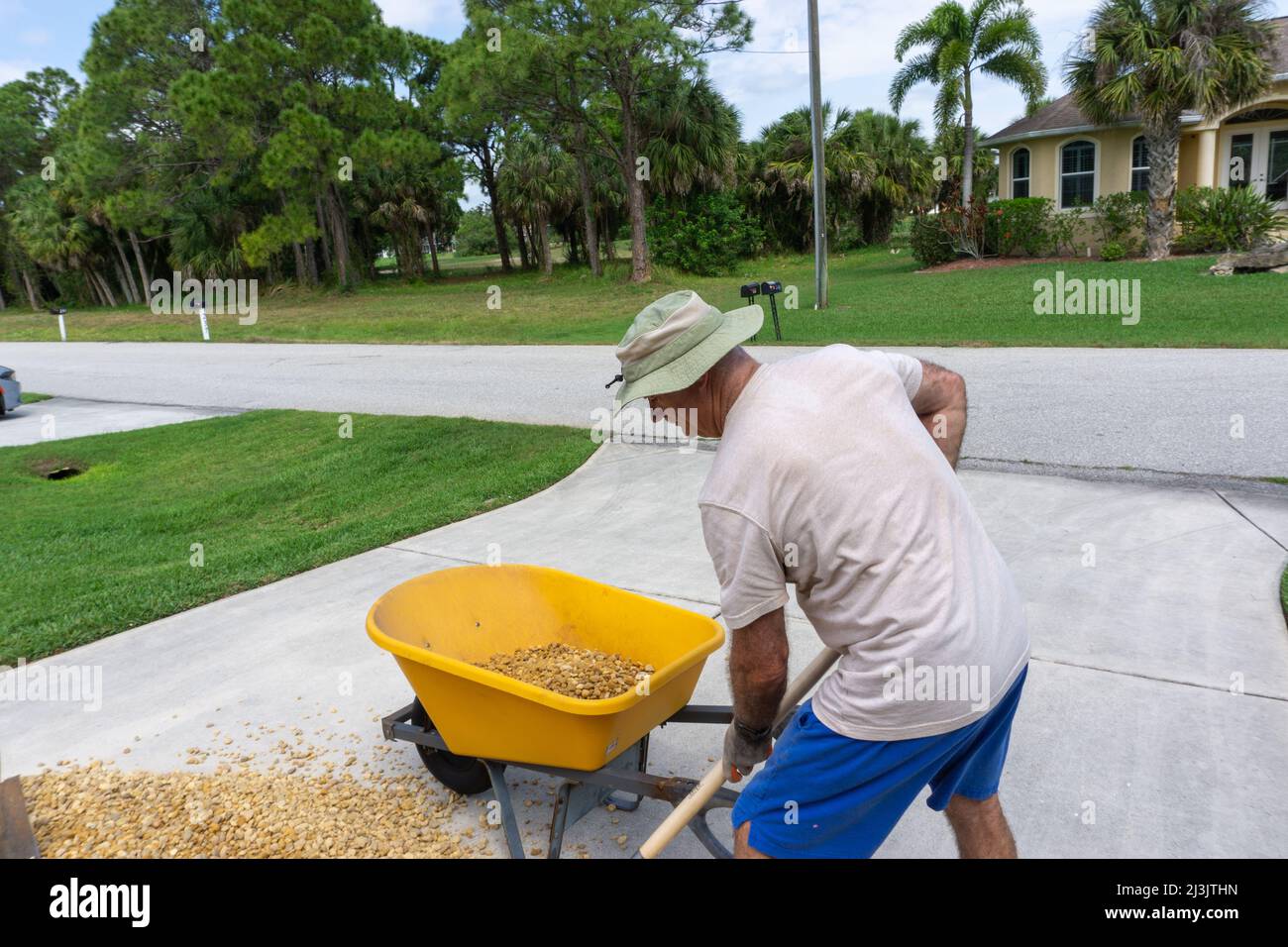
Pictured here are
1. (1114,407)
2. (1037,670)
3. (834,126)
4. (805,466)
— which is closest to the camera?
(805,466)

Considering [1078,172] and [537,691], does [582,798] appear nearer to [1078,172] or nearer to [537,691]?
[537,691]

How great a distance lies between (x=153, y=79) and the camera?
32562 mm

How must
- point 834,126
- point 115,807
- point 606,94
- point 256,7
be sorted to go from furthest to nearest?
point 834,126
point 256,7
point 606,94
point 115,807

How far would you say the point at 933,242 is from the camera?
26703mm

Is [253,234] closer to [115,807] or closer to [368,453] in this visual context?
[368,453]

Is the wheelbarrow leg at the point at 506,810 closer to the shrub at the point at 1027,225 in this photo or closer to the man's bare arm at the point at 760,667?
the man's bare arm at the point at 760,667

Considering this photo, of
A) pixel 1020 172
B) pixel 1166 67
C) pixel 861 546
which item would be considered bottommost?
pixel 861 546

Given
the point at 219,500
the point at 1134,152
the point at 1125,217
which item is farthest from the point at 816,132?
the point at 219,500

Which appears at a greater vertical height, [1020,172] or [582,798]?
[1020,172]

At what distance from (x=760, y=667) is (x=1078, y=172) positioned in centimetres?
2719

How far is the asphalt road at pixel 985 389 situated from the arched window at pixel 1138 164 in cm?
1551

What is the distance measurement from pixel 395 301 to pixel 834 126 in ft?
56.6

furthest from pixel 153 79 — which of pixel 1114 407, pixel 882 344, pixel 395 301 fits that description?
pixel 1114 407

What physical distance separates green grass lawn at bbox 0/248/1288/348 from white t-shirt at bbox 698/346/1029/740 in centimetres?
1144
